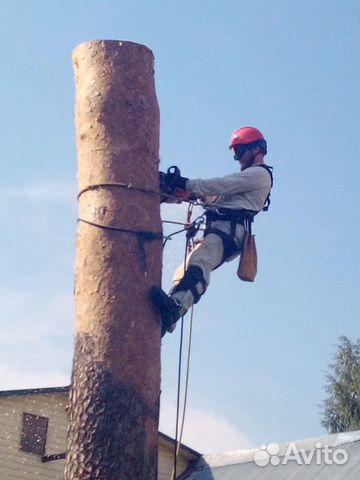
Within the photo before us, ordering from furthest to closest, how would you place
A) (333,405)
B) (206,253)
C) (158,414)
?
1. (333,405)
2. (206,253)
3. (158,414)

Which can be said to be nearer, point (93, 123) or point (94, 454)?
point (94, 454)

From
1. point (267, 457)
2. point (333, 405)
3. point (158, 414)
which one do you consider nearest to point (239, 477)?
point (267, 457)

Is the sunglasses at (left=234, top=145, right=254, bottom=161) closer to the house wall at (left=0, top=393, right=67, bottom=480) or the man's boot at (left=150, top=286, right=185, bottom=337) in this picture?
the man's boot at (left=150, top=286, right=185, bottom=337)

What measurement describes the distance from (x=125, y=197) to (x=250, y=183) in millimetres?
1593

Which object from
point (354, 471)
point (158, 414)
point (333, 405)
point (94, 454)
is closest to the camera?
point (94, 454)

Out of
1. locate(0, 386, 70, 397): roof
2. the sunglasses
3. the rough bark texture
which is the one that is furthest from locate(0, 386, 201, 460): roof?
the rough bark texture

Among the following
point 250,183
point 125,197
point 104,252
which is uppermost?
point 250,183

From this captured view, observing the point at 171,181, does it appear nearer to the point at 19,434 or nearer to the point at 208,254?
the point at 208,254

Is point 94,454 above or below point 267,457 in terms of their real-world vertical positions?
below

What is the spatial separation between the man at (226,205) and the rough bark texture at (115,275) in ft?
2.03

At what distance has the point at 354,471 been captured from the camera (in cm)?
1185

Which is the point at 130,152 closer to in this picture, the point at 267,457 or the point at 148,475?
the point at 148,475

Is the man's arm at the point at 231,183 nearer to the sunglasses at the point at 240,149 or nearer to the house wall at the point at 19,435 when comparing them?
the sunglasses at the point at 240,149

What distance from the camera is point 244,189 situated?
19.9 ft
